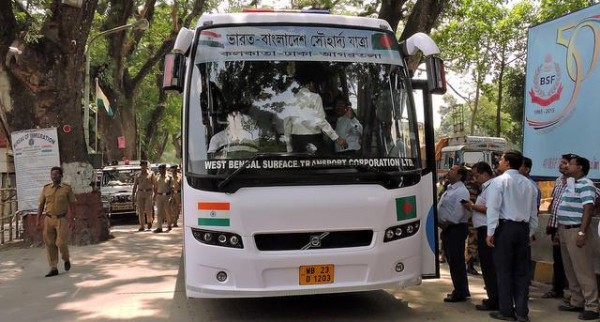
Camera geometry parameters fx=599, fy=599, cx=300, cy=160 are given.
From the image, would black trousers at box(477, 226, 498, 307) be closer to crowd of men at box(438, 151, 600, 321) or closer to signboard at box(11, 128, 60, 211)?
crowd of men at box(438, 151, 600, 321)

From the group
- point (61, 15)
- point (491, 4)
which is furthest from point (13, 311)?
point (491, 4)

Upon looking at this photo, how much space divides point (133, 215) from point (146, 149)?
60.7 feet

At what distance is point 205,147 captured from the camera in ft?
18.1

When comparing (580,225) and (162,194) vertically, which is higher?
(580,225)

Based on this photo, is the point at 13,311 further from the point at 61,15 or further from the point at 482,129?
the point at 482,129


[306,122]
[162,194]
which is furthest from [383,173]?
[162,194]

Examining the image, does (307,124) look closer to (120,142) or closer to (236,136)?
(236,136)

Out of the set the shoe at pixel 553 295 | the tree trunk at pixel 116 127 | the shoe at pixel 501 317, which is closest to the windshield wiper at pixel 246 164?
the shoe at pixel 501 317

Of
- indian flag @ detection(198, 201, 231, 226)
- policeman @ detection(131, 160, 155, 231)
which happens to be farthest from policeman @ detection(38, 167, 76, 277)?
policeman @ detection(131, 160, 155, 231)

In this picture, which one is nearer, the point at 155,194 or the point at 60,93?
the point at 60,93

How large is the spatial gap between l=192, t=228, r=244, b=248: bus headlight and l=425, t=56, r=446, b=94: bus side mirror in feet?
7.81

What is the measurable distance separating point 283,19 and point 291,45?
0.31m

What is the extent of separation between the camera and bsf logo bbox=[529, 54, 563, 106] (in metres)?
7.86

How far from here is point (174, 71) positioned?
5758 millimetres
